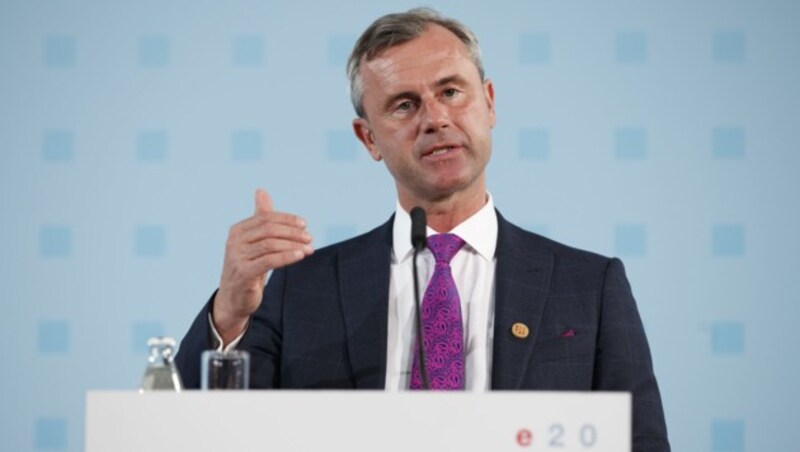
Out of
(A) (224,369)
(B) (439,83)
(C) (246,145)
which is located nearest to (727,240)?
(B) (439,83)

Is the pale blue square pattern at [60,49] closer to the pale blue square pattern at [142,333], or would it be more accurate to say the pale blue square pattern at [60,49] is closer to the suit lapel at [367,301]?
the pale blue square pattern at [142,333]

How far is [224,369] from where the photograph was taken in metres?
1.74

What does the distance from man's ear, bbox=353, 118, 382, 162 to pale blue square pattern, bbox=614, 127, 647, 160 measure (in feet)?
2.41

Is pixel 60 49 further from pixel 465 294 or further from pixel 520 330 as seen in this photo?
pixel 520 330

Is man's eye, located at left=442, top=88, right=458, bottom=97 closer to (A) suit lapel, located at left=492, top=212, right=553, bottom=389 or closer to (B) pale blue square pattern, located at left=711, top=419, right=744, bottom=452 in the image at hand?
(A) suit lapel, located at left=492, top=212, right=553, bottom=389

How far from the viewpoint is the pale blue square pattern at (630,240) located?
10.0 ft

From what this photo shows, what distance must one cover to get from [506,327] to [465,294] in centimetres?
13

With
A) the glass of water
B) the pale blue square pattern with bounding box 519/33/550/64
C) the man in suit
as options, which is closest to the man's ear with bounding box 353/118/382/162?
the man in suit

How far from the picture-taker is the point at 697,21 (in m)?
3.13

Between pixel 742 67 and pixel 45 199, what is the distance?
1.84m

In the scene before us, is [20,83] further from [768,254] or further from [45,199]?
[768,254]

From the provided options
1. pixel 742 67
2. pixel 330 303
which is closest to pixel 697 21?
pixel 742 67

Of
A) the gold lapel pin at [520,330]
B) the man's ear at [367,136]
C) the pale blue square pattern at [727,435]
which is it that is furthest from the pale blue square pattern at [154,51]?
the pale blue square pattern at [727,435]

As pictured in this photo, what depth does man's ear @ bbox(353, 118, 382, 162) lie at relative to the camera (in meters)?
2.66
